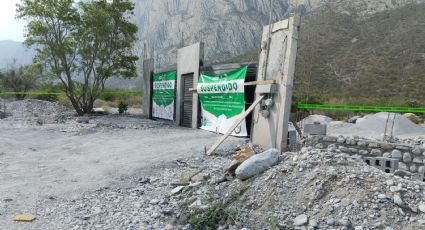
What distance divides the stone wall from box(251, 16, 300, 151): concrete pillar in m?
1.07

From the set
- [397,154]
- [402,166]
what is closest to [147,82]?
[397,154]

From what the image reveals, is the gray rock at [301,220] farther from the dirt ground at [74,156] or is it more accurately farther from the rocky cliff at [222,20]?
the rocky cliff at [222,20]

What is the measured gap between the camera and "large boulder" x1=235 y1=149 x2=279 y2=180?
5578mm

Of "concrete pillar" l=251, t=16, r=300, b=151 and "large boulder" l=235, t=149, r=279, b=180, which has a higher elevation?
"concrete pillar" l=251, t=16, r=300, b=151

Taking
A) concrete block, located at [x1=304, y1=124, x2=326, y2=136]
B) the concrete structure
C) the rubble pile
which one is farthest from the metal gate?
the rubble pile

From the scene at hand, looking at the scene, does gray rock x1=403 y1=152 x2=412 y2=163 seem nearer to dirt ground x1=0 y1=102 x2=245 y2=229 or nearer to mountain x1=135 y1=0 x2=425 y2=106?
dirt ground x1=0 y1=102 x2=245 y2=229

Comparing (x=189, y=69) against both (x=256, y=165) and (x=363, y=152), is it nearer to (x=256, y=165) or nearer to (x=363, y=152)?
(x=363, y=152)

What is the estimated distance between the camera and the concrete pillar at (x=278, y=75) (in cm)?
792

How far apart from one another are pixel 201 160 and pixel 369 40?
36686 millimetres

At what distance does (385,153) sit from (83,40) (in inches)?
551

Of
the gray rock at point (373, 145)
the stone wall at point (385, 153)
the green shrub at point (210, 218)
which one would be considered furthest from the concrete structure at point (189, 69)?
the green shrub at point (210, 218)

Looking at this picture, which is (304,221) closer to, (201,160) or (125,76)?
(201,160)

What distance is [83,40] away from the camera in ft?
55.9

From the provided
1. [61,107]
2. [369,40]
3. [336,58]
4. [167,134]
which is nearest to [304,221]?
[167,134]
